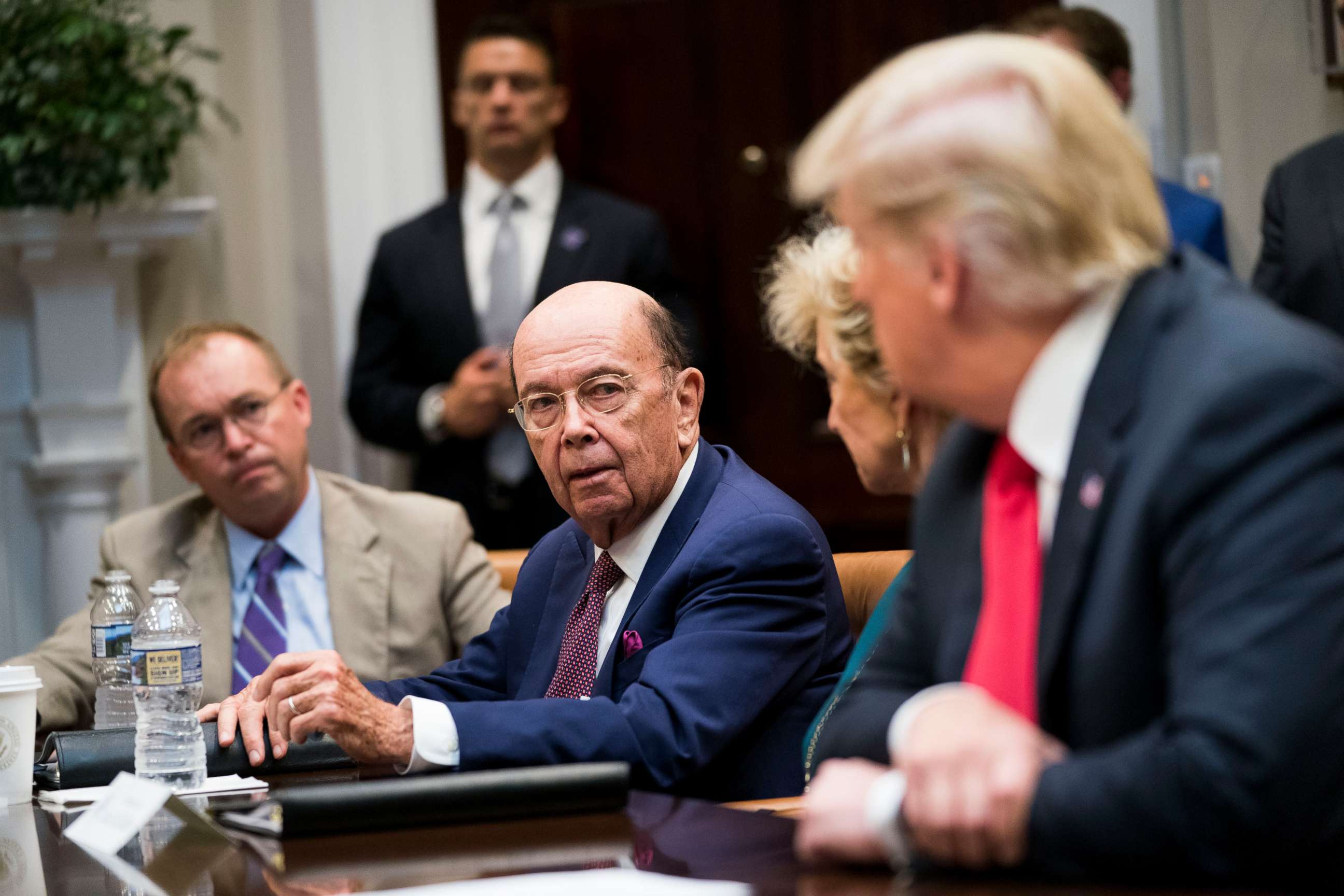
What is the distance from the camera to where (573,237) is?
417 cm

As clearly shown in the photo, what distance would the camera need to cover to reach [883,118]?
1.24 m

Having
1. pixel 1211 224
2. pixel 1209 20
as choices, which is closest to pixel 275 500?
pixel 1211 224

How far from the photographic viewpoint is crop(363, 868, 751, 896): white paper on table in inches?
48.1

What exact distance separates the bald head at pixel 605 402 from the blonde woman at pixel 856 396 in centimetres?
31

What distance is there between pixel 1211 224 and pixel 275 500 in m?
2.01

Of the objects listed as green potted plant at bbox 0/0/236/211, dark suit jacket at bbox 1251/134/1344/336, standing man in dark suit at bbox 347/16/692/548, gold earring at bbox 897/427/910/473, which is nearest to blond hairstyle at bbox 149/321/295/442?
standing man in dark suit at bbox 347/16/692/548

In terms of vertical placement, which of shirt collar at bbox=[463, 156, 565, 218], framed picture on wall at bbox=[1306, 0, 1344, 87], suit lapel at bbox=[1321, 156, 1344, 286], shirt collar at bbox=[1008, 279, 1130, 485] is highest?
framed picture on wall at bbox=[1306, 0, 1344, 87]

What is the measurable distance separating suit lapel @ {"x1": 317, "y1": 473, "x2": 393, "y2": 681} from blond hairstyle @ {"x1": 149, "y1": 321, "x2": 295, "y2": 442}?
0.31 m

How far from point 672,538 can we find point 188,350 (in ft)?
4.61

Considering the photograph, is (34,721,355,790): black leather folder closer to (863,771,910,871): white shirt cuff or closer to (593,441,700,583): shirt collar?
(593,441,700,583): shirt collar

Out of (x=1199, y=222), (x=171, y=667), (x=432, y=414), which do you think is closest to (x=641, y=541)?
(x=171, y=667)

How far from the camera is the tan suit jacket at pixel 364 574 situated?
3.04 meters

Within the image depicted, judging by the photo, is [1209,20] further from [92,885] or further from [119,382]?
[92,885]

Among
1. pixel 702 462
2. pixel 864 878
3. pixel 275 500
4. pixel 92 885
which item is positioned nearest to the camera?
pixel 864 878
